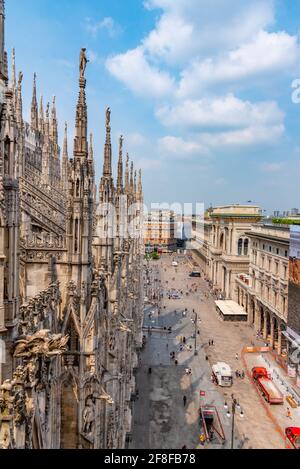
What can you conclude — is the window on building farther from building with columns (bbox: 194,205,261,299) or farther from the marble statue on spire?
the marble statue on spire

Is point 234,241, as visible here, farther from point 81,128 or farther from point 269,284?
point 81,128

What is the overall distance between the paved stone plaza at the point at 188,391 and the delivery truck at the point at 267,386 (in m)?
0.90

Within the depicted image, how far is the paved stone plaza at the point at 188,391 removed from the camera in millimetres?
26688

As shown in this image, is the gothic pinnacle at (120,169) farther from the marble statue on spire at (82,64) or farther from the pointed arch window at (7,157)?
the pointed arch window at (7,157)

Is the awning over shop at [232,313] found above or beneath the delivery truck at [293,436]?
above

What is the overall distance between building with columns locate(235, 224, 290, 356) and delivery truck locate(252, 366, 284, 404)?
8.18 metres

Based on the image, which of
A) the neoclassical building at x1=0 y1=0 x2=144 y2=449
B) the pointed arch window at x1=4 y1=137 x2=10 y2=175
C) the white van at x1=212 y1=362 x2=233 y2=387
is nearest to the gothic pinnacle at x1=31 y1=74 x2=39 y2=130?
the neoclassical building at x1=0 y1=0 x2=144 y2=449

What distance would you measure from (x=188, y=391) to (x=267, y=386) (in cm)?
716

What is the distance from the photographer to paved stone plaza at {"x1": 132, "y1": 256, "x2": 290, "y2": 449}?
26688 mm

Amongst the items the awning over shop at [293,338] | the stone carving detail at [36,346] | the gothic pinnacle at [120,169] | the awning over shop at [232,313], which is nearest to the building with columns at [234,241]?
the awning over shop at [232,313]

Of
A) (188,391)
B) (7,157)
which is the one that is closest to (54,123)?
(188,391)
